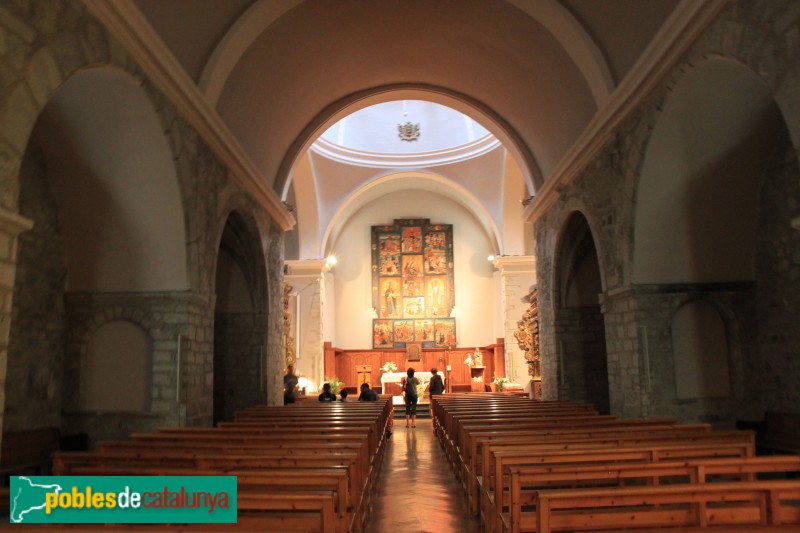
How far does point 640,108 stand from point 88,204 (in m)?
6.89

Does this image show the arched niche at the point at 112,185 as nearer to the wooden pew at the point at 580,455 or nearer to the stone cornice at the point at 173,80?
A: the stone cornice at the point at 173,80

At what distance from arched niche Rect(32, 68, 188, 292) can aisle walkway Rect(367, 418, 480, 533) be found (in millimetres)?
3700

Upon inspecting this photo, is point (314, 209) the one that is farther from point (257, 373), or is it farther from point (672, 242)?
point (672, 242)

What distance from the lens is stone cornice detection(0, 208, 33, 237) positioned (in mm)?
4200

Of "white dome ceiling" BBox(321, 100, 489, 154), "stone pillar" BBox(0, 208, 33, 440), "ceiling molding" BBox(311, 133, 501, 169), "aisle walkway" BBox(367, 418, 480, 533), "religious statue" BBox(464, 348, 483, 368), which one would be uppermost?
"white dome ceiling" BBox(321, 100, 489, 154)

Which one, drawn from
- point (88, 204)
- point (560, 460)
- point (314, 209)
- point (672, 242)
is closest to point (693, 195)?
point (672, 242)

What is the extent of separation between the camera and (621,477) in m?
3.87

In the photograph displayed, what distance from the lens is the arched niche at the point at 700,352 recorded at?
816 centimetres

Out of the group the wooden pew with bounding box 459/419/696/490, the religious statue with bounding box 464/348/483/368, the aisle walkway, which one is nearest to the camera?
the aisle walkway

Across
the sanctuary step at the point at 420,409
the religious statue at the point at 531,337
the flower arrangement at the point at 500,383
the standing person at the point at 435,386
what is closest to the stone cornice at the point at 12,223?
the standing person at the point at 435,386

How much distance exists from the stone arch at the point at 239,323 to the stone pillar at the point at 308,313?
8.20 meters

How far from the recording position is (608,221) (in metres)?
8.77

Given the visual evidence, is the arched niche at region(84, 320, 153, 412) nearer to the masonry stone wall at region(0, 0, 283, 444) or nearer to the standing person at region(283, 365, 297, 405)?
the masonry stone wall at region(0, 0, 283, 444)

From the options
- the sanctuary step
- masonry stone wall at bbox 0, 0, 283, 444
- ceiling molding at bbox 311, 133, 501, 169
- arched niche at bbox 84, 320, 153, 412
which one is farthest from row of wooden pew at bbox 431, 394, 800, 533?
ceiling molding at bbox 311, 133, 501, 169
